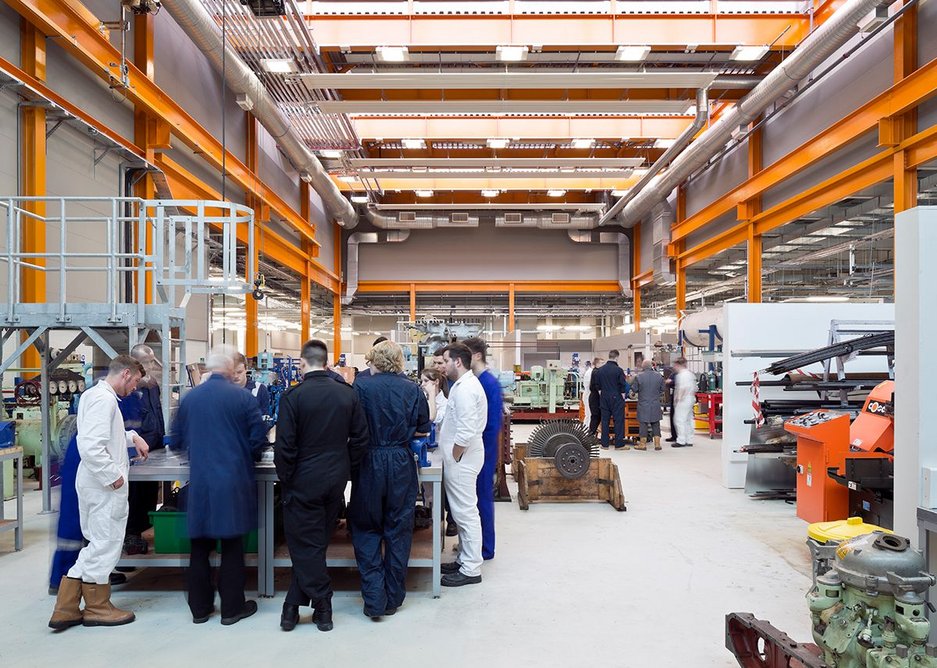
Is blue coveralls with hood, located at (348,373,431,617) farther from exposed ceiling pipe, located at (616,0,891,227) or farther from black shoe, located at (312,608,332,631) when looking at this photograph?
exposed ceiling pipe, located at (616,0,891,227)

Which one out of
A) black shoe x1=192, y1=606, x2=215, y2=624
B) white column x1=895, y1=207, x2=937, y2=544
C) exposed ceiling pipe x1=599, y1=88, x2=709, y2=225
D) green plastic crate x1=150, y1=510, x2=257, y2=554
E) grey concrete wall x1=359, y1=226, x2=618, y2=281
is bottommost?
black shoe x1=192, y1=606, x2=215, y2=624

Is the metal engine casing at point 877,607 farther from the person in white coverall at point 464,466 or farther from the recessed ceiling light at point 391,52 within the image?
the recessed ceiling light at point 391,52

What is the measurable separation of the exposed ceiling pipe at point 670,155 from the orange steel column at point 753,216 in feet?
3.54

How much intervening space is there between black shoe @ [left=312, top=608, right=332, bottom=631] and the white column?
292 centimetres

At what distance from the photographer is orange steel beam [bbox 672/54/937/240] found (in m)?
6.99

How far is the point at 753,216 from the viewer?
11.5 metres

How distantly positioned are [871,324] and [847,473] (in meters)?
3.18

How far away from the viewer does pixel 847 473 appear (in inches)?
180

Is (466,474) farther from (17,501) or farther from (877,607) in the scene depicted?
(17,501)

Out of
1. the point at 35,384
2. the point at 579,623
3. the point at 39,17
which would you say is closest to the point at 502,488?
the point at 579,623

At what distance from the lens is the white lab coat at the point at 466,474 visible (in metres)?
4.11

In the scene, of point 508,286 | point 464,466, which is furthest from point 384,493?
point 508,286

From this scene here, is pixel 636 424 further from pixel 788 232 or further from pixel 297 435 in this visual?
pixel 297 435

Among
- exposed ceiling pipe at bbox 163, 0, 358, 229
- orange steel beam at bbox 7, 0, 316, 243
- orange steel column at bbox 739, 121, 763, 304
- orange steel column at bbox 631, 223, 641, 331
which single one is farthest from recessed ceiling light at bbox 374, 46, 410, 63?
orange steel column at bbox 631, 223, 641, 331
